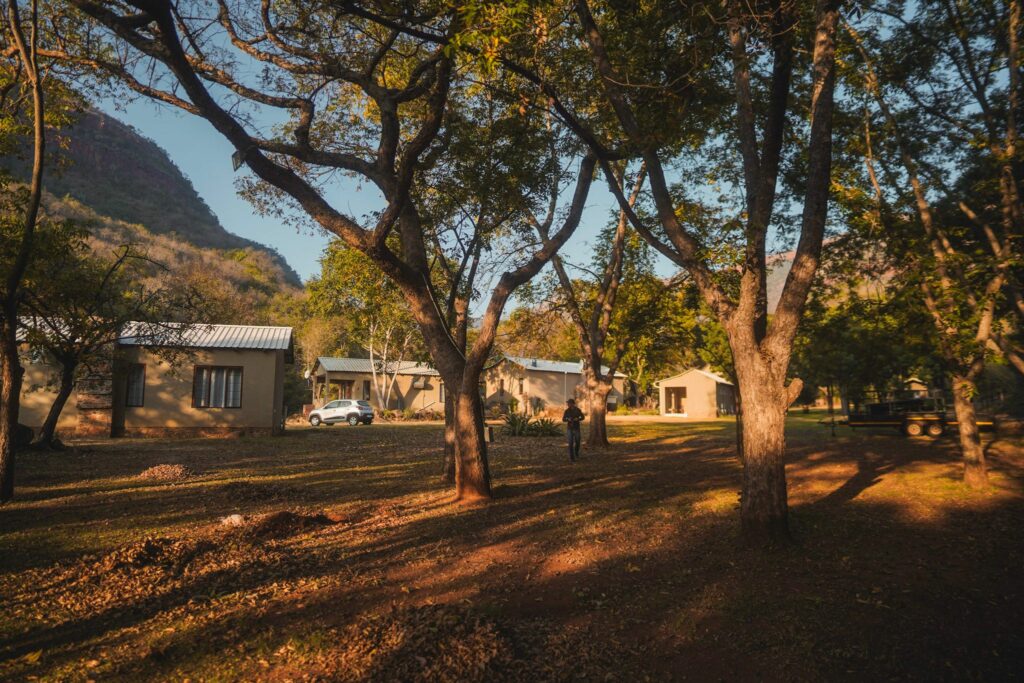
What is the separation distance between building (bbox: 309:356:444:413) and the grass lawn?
3281cm

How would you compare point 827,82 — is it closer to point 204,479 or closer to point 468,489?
point 468,489

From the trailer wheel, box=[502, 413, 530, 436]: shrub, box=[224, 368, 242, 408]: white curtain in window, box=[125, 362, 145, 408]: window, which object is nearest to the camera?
the trailer wheel

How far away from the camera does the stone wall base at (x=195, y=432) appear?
22.4 m

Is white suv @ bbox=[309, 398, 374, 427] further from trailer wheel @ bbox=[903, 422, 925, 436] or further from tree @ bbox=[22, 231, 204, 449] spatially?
trailer wheel @ bbox=[903, 422, 925, 436]

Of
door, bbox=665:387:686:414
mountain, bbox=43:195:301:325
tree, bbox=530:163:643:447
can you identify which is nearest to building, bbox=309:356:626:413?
door, bbox=665:387:686:414

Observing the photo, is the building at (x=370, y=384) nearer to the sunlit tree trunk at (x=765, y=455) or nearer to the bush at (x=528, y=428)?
the bush at (x=528, y=428)

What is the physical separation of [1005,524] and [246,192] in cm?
1424

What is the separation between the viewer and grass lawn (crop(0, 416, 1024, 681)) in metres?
4.21

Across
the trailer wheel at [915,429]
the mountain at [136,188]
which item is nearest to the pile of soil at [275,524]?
the trailer wheel at [915,429]

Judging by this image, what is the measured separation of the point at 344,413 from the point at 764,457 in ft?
99.5

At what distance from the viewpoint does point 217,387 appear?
2336 centimetres

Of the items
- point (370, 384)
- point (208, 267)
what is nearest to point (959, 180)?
point (370, 384)

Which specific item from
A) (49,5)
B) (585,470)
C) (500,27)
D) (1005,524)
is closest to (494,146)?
(500,27)

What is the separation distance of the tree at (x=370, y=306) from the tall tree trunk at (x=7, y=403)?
6563 mm
